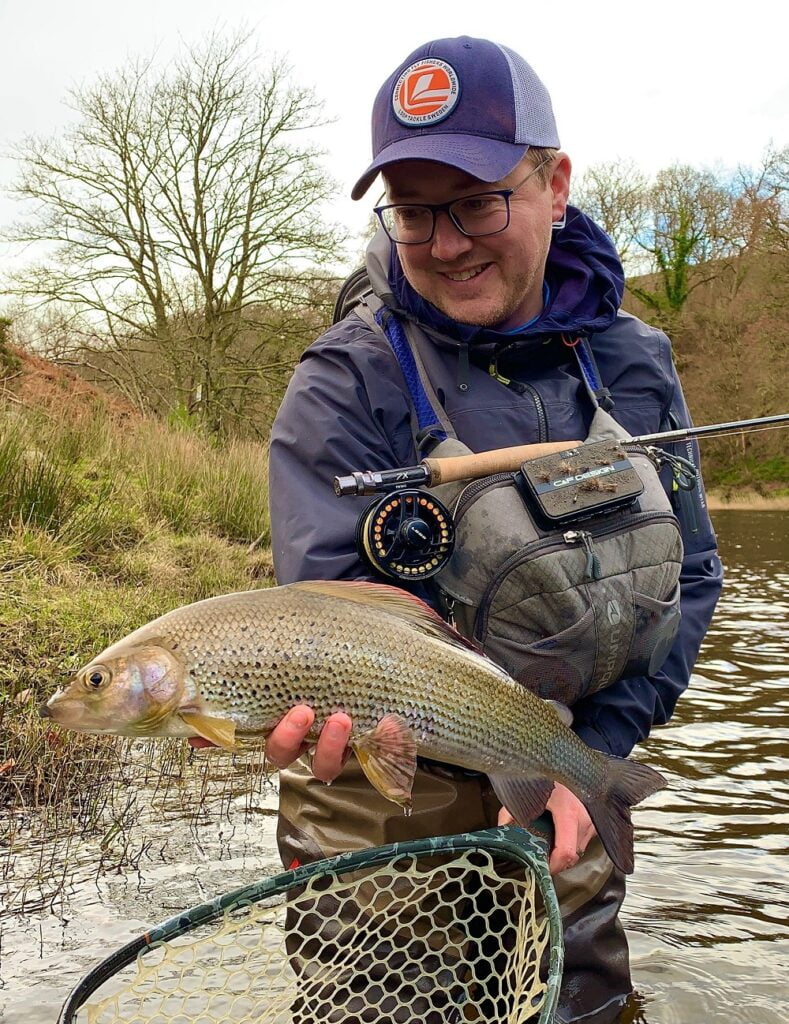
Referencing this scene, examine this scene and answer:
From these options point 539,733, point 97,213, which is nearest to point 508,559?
point 539,733

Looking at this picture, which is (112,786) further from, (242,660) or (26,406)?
(26,406)

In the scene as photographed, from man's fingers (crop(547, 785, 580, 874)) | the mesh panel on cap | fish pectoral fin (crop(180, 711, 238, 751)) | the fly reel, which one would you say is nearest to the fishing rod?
the fly reel

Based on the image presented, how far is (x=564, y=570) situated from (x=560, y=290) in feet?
3.65

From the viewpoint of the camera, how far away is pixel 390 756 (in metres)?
2.46

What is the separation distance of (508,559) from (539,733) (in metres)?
0.48

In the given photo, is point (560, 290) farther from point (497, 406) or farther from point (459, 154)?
point (459, 154)

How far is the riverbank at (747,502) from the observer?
111 feet

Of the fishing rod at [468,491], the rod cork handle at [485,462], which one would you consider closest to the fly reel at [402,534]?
the fishing rod at [468,491]

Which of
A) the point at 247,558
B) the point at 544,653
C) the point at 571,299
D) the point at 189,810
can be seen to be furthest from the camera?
the point at 247,558

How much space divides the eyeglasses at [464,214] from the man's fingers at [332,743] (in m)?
1.49

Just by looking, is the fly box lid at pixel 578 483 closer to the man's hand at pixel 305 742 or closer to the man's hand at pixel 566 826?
the man's hand at pixel 566 826

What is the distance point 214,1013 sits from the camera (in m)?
Result: 3.50

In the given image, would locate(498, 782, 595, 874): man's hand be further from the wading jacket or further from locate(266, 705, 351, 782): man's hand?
locate(266, 705, 351, 782): man's hand

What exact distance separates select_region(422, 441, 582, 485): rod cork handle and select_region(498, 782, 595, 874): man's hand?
89 centimetres
